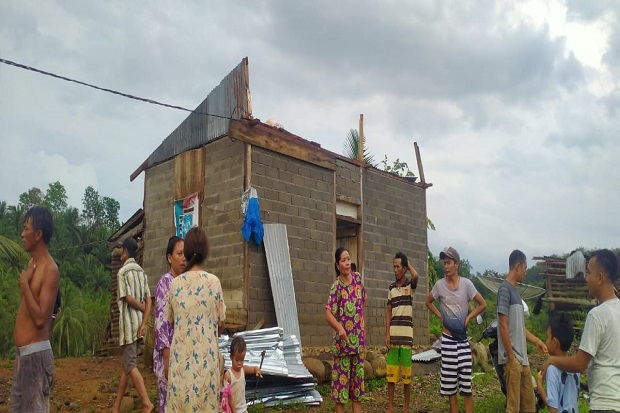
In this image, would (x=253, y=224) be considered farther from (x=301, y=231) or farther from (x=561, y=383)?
(x=561, y=383)

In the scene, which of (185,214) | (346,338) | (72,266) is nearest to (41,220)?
(346,338)

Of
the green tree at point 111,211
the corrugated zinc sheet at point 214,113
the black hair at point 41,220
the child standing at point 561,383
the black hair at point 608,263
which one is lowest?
the child standing at point 561,383

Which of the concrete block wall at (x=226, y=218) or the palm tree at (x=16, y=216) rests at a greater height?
the palm tree at (x=16, y=216)

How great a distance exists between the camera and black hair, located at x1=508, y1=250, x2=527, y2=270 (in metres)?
5.50

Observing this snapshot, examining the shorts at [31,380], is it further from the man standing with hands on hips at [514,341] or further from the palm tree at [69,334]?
the palm tree at [69,334]

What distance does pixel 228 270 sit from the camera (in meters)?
8.91

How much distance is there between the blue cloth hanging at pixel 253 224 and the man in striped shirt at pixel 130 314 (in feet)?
9.68

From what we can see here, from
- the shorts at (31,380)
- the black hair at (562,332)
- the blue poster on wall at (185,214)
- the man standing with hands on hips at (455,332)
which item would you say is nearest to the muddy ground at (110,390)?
the man standing with hands on hips at (455,332)

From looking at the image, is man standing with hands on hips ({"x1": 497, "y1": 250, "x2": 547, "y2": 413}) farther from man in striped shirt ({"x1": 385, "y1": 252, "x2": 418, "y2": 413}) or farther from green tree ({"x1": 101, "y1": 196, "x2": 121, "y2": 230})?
green tree ({"x1": 101, "y1": 196, "x2": 121, "y2": 230})

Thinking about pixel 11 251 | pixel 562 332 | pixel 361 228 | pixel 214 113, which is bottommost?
pixel 562 332

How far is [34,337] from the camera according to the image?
3469mm

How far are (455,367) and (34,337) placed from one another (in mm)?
4088

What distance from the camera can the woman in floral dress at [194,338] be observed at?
3.56 m

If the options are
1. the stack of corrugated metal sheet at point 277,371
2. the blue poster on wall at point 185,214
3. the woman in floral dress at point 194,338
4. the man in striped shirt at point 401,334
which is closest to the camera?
the woman in floral dress at point 194,338
